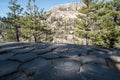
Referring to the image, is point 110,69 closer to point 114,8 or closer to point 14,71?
point 14,71

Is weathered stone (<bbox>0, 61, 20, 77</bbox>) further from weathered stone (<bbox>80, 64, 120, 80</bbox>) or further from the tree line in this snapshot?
the tree line

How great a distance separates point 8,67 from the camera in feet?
8.64

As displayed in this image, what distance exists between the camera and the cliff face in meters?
46.9

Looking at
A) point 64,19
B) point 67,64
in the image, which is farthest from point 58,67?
point 64,19

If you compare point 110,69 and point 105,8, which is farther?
point 105,8

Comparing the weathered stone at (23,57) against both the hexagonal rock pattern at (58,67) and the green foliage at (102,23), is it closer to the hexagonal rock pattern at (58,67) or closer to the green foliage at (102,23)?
the hexagonal rock pattern at (58,67)

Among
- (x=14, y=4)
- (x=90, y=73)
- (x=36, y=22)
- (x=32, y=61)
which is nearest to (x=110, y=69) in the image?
(x=90, y=73)

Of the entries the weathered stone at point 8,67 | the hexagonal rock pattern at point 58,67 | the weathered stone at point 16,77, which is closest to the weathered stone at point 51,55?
the hexagonal rock pattern at point 58,67

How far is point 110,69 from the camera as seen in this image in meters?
2.64

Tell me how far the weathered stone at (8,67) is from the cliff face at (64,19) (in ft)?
132

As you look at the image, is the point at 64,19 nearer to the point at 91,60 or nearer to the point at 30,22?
the point at 30,22

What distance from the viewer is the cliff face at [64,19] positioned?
1848 inches

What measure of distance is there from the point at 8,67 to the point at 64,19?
5779 cm

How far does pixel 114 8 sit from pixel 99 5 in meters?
1.84
